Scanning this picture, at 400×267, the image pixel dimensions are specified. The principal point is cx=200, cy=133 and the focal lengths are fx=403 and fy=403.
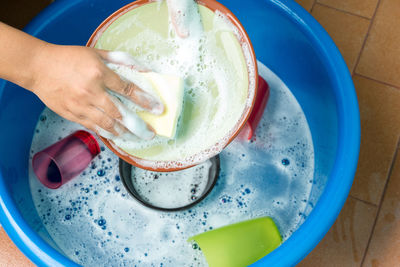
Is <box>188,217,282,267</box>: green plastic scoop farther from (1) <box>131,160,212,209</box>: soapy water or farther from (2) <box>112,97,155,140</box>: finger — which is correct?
(2) <box>112,97,155,140</box>: finger

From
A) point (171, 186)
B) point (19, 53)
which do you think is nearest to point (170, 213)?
point (171, 186)

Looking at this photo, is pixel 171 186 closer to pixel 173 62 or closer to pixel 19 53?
pixel 173 62

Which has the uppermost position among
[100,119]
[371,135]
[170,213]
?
[100,119]

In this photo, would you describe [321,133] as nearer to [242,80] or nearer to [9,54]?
[242,80]

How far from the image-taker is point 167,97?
652mm

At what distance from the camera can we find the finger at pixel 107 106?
606mm

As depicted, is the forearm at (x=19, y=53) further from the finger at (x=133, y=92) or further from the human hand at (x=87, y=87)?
the finger at (x=133, y=92)

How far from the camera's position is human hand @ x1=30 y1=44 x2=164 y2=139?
60 centimetres

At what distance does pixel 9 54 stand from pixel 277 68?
62 cm

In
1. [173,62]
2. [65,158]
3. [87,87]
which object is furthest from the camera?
[65,158]

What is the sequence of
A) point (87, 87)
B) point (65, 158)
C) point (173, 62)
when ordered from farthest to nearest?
point (65, 158) < point (173, 62) < point (87, 87)

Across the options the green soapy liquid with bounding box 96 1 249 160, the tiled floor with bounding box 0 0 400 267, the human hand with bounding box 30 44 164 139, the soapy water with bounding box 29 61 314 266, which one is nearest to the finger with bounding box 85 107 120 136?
the human hand with bounding box 30 44 164 139

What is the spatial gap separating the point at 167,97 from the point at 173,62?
122mm

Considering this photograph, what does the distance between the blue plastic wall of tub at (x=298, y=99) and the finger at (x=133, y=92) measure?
30 centimetres
